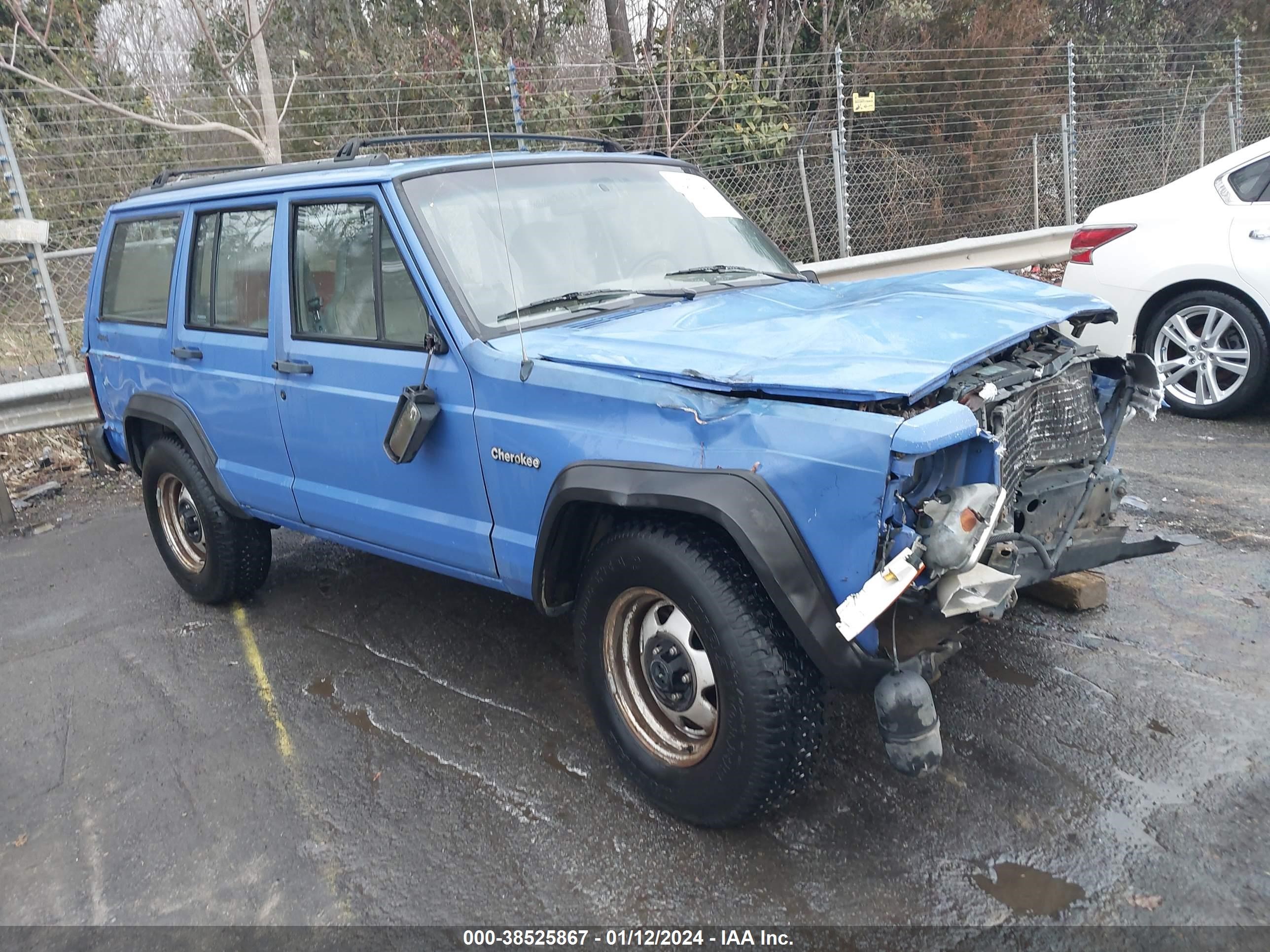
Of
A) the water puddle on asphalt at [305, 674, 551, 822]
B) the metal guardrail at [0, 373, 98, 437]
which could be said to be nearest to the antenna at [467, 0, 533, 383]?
the water puddle on asphalt at [305, 674, 551, 822]

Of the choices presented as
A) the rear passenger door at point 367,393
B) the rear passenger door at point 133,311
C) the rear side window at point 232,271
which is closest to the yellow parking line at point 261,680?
the rear passenger door at point 367,393

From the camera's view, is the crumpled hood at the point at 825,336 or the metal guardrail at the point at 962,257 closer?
the crumpled hood at the point at 825,336

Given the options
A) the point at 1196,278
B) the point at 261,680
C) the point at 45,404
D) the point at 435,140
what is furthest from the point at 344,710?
the point at 1196,278

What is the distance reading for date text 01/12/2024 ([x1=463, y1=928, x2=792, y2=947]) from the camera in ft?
8.21

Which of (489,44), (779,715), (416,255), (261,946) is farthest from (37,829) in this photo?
(489,44)

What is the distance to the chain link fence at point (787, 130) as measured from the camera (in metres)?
9.70

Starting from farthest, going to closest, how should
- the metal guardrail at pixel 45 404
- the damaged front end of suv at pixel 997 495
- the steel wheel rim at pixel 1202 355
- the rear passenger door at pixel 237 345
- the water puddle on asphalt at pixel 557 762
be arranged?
the metal guardrail at pixel 45 404 < the steel wheel rim at pixel 1202 355 < the rear passenger door at pixel 237 345 < the water puddle on asphalt at pixel 557 762 < the damaged front end of suv at pixel 997 495

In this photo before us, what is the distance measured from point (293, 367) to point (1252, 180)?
566cm

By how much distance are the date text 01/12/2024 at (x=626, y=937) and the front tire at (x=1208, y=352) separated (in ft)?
15.9

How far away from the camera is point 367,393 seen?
11.7 ft

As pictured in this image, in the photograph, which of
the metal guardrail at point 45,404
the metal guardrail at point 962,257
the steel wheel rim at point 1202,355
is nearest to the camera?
the steel wheel rim at point 1202,355

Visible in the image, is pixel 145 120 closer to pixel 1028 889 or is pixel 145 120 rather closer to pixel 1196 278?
pixel 1196 278

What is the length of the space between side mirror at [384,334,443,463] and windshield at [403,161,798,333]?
278mm

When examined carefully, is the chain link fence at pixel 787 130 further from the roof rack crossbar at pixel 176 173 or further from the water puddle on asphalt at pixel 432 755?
the water puddle on asphalt at pixel 432 755
